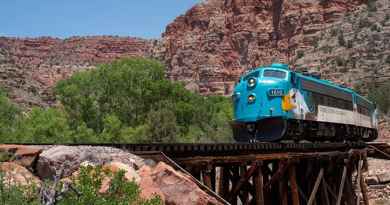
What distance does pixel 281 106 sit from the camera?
17469 millimetres

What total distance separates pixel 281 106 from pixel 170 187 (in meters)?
10.4

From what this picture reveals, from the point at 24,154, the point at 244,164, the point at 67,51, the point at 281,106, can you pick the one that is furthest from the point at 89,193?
the point at 67,51

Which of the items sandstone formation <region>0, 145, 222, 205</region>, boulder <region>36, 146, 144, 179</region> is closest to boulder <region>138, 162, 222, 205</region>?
sandstone formation <region>0, 145, 222, 205</region>

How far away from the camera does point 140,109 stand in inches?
1478

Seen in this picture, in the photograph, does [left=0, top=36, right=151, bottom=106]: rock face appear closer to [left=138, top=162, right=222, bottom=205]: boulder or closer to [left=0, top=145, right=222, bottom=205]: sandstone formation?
[left=0, top=145, right=222, bottom=205]: sandstone formation

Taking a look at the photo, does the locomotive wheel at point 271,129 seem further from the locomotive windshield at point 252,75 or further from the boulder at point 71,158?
the boulder at point 71,158

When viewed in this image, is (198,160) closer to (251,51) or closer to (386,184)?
(386,184)

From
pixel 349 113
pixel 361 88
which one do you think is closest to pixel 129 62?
pixel 349 113

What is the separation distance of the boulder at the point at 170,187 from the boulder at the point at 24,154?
5.37 feet

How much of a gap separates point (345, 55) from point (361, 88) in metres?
11.3

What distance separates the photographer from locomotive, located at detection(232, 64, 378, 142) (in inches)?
692

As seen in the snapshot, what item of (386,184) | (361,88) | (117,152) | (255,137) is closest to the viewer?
(117,152)

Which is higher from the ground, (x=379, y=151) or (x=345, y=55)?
(x=345, y=55)

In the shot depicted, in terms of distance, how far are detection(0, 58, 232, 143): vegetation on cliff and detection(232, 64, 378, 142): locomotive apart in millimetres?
13629
